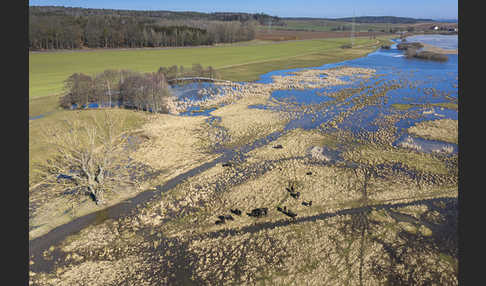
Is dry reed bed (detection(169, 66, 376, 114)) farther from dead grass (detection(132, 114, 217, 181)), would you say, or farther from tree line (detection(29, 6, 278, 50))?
tree line (detection(29, 6, 278, 50))

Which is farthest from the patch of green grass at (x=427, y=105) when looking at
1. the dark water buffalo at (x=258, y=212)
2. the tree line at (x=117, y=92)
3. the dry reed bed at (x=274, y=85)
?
the tree line at (x=117, y=92)

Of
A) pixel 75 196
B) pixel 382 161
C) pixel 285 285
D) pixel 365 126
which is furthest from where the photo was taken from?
pixel 365 126

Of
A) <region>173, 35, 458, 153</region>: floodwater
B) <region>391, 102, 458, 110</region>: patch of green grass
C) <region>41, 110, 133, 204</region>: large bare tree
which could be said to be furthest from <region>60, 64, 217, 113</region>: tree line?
<region>391, 102, 458, 110</region>: patch of green grass

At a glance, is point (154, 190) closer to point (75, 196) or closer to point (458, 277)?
point (75, 196)

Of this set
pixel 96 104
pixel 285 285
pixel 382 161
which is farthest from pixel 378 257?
pixel 96 104

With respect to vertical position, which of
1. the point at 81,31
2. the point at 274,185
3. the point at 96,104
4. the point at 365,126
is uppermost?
the point at 81,31

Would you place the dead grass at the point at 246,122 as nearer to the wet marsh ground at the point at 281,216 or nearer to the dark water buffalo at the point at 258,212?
the wet marsh ground at the point at 281,216

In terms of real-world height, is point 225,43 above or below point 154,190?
above
